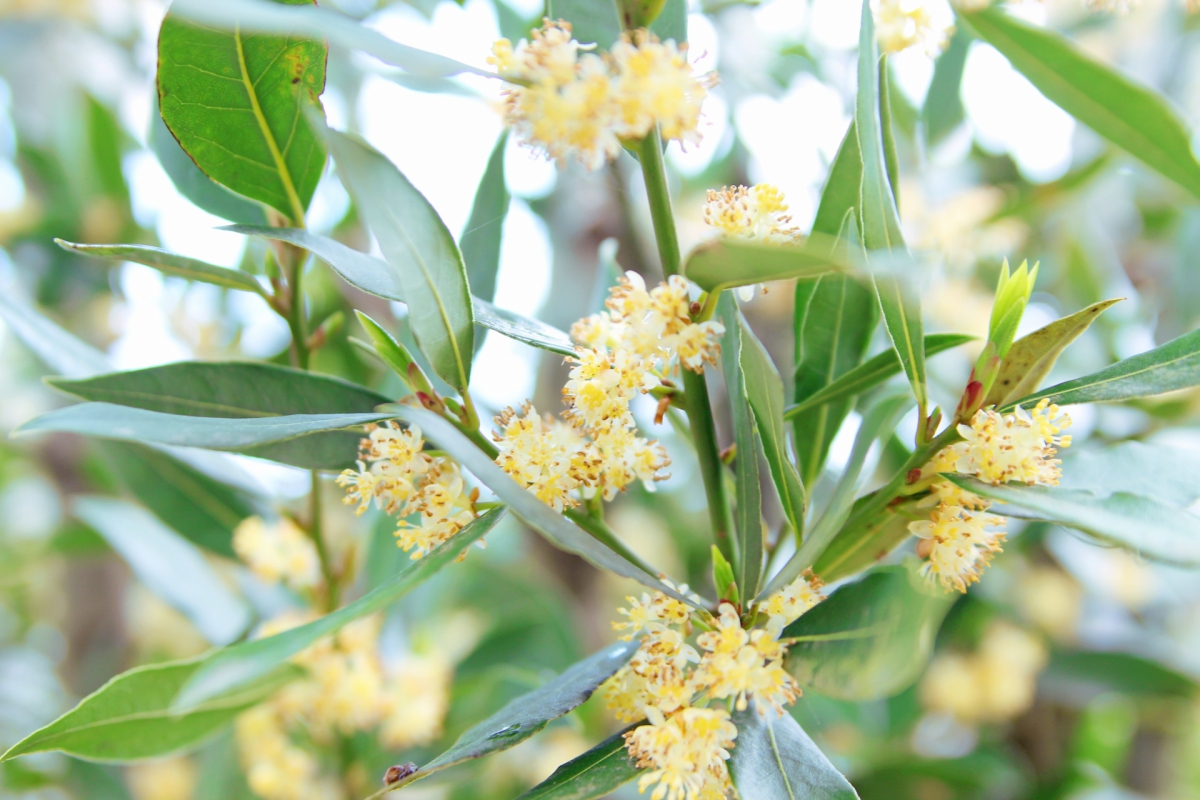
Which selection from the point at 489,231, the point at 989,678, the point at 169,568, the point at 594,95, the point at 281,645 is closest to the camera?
the point at 281,645

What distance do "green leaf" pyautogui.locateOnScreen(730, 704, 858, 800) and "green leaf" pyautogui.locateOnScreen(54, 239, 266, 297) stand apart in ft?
1.92

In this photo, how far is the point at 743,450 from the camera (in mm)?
620

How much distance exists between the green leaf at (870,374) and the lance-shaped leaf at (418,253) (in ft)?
0.99

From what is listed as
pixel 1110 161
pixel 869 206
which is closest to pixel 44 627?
pixel 869 206

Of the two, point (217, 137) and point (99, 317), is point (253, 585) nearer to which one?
point (217, 137)

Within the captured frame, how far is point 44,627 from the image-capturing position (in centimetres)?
286

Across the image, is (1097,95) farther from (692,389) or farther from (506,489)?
(506,489)

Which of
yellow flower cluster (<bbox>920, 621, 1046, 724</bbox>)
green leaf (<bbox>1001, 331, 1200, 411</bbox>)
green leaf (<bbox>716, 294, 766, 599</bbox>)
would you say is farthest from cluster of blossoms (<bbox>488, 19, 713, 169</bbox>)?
yellow flower cluster (<bbox>920, 621, 1046, 724</bbox>)

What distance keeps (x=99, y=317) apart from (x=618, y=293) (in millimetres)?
1852

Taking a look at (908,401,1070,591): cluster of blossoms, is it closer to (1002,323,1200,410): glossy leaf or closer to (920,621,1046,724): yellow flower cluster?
(1002,323,1200,410): glossy leaf

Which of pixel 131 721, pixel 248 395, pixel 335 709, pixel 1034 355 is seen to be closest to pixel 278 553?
pixel 335 709

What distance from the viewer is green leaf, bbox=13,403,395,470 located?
518 millimetres

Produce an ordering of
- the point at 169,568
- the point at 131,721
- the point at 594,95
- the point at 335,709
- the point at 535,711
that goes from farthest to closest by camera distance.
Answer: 1. the point at 169,568
2. the point at 335,709
3. the point at 131,721
4. the point at 535,711
5. the point at 594,95

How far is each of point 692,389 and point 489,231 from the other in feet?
1.22
